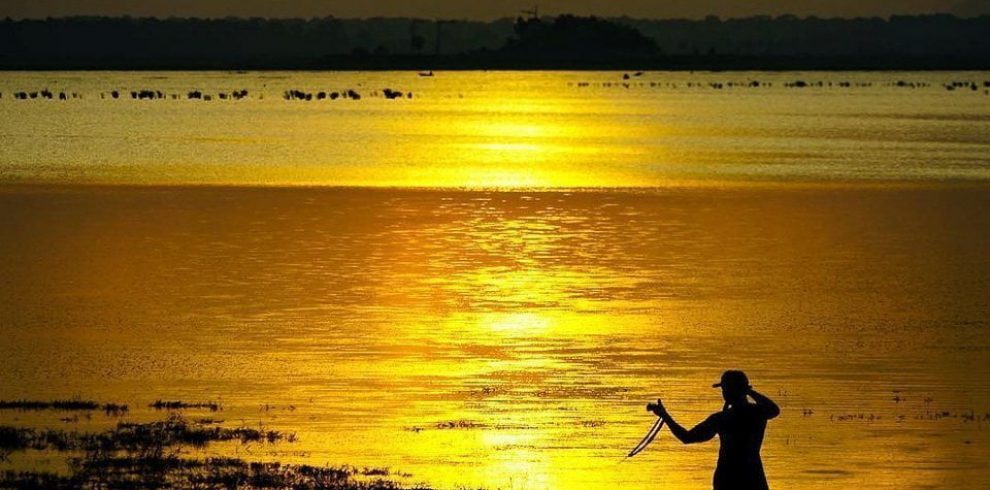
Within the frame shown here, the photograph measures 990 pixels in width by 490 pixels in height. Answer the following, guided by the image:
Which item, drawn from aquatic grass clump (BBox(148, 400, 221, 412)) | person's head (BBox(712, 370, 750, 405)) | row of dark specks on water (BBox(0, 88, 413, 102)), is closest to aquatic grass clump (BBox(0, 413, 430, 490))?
aquatic grass clump (BBox(148, 400, 221, 412))

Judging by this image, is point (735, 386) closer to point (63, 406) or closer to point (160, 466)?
point (160, 466)

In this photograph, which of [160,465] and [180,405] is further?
[180,405]

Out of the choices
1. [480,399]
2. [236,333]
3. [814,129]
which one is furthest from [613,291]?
[814,129]

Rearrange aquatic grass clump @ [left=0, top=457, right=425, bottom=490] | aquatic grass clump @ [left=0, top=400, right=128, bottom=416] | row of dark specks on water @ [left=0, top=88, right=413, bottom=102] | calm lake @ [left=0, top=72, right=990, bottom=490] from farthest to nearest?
row of dark specks on water @ [left=0, top=88, right=413, bottom=102] < aquatic grass clump @ [left=0, top=400, right=128, bottom=416] < calm lake @ [left=0, top=72, right=990, bottom=490] < aquatic grass clump @ [left=0, top=457, right=425, bottom=490]

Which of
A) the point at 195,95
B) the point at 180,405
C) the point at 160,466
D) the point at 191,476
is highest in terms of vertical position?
the point at 195,95

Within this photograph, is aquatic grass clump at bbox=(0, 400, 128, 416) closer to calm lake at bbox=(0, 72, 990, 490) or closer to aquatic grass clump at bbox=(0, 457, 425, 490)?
calm lake at bbox=(0, 72, 990, 490)

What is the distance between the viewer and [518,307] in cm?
2956

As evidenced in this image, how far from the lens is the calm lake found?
19.1 meters

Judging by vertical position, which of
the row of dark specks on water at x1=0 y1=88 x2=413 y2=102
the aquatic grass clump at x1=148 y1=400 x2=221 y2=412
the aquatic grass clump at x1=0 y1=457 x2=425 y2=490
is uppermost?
the row of dark specks on water at x1=0 y1=88 x2=413 y2=102

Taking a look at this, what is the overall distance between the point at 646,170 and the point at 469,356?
41857 mm

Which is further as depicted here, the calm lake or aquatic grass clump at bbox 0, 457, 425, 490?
the calm lake

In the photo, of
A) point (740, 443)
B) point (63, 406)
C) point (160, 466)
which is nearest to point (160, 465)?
point (160, 466)

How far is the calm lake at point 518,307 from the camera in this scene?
19.1m

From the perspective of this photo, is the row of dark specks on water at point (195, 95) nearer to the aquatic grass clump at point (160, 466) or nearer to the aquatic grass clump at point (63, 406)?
the aquatic grass clump at point (63, 406)
